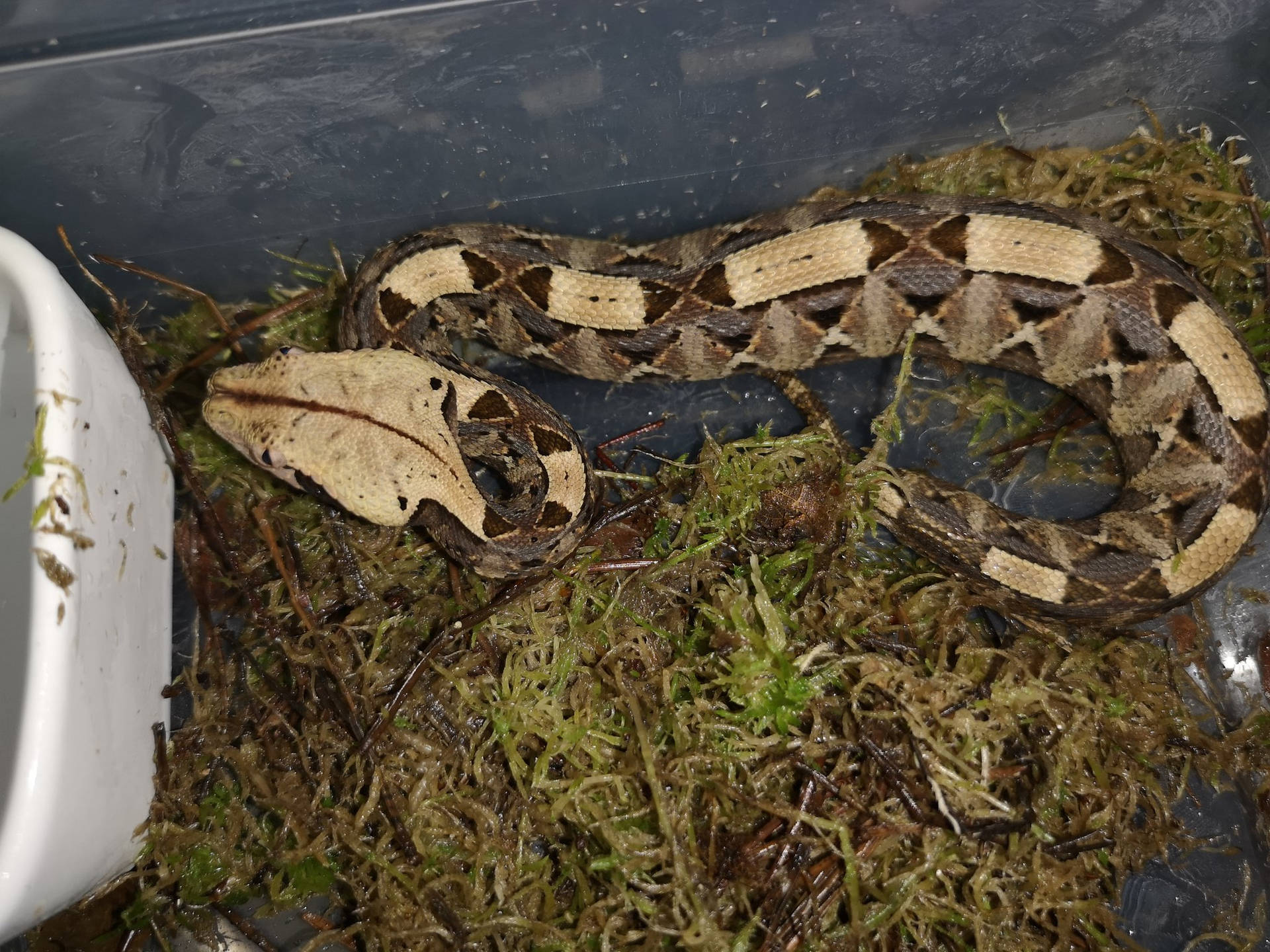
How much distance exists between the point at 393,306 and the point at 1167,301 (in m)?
3.35

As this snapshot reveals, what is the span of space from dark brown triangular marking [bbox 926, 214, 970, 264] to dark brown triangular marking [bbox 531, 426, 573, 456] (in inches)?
71.0

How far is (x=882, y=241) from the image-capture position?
3.54 meters

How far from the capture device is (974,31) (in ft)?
12.6

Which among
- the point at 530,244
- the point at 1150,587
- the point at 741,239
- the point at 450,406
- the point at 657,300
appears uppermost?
the point at 530,244

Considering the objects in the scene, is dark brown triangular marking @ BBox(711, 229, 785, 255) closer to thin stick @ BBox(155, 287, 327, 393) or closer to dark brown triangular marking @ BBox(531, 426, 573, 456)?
dark brown triangular marking @ BBox(531, 426, 573, 456)

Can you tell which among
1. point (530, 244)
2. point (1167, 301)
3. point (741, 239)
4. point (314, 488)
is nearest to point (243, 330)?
point (314, 488)

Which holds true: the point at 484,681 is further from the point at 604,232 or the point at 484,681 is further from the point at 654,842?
the point at 604,232

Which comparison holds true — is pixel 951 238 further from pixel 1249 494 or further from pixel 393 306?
pixel 393 306

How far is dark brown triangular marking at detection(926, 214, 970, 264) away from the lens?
352cm

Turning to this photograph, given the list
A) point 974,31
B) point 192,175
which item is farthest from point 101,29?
point 974,31

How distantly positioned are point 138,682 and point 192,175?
2.31 meters

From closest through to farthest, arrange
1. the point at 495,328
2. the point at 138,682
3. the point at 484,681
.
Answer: the point at 138,682 < the point at 484,681 < the point at 495,328

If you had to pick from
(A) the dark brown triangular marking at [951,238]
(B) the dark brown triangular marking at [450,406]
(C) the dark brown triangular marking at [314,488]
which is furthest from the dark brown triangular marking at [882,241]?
(C) the dark brown triangular marking at [314,488]

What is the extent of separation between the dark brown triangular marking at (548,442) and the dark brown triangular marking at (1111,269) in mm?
2350
